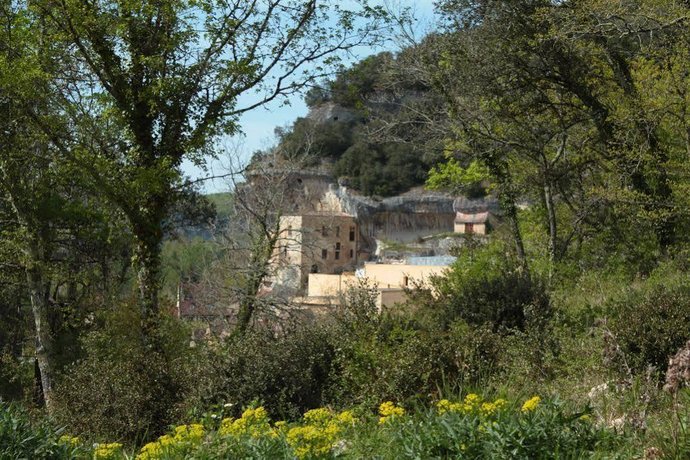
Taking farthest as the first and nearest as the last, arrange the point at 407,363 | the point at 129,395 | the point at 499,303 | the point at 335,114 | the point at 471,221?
the point at 335,114 < the point at 471,221 < the point at 499,303 < the point at 129,395 < the point at 407,363

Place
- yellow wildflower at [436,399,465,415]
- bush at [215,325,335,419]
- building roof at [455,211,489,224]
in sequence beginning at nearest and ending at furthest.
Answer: yellow wildflower at [436,399,465,415], bush at [215,325,335,419], building roof at [455,211,489,224]

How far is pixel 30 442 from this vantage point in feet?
17.1

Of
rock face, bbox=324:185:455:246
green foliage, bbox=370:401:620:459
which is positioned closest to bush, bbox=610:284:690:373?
green foliage, bbox=370:401:620:459

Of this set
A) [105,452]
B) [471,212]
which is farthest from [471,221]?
[105,452]

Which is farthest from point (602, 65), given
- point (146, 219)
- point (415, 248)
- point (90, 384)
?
point (415, 248)

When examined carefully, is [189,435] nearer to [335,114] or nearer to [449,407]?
[449,407]

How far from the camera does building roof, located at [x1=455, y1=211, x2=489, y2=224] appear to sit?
7317cm

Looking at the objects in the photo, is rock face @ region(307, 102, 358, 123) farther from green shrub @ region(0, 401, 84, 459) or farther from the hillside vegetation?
green shrub @ region(0, 401, 84, 459)

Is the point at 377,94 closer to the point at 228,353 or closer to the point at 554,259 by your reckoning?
the point at 554,259

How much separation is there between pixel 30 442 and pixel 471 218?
232ft

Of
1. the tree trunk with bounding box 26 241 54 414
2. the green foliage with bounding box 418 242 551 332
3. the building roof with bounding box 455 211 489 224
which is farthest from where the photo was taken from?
the building roof with bounding box 455 211 489 224

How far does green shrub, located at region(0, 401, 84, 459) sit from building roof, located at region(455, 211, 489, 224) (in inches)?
2687

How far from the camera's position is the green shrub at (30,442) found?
5086 millimetres

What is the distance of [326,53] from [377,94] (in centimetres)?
819
